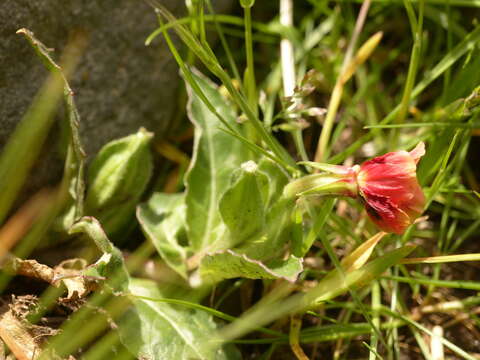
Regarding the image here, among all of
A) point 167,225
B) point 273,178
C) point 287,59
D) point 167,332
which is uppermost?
point 287,59

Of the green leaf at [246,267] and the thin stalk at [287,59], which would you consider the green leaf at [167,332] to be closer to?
the green leaf at [246,267]

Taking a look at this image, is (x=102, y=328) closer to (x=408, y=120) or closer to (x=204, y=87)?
(x=204, y=87)

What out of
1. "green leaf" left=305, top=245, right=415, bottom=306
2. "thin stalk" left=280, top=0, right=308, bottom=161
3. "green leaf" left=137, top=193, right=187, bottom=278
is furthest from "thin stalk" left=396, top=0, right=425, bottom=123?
"green leaf" left=137, top=193, right=187, bottom=278

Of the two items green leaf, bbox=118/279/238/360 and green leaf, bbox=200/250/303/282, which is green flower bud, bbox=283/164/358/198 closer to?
green leaf, bbox=200/250/303/282

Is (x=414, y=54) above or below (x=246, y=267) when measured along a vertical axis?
above

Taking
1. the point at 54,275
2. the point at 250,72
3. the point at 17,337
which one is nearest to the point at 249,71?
the point at 250,72

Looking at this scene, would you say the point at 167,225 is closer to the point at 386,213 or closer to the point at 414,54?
the point at 386,213

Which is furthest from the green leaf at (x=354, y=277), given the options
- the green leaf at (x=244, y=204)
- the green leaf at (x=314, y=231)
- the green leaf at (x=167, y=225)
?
the green leaf at (x=167, y=225)

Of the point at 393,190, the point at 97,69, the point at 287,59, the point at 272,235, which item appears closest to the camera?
the point at 393,190
